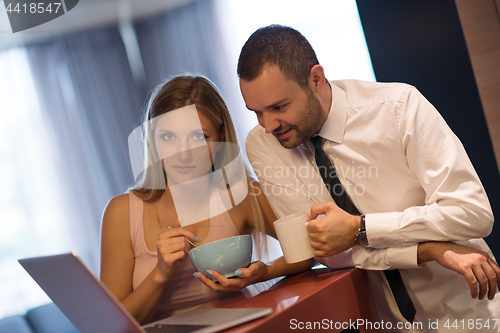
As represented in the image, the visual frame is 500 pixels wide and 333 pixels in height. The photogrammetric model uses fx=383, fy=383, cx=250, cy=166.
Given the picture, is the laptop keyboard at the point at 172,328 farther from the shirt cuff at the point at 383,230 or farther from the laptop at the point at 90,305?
the shirt cuff at the point at 383,230

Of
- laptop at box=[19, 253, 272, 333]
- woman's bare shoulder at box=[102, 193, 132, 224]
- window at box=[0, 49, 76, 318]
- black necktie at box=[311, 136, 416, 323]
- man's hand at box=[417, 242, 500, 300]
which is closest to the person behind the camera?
laptop at box=[19, 253, 272, 333]

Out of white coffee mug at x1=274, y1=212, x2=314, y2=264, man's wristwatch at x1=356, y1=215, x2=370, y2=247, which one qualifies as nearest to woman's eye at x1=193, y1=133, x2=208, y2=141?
white coffee mug at x1=274, y1=212, x2=314, y2=264

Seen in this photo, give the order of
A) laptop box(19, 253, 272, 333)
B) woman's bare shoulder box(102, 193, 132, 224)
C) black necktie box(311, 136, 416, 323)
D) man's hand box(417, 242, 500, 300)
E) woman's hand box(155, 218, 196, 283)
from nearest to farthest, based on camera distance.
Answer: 1. laptop box(19, 253, 272, 333)
2. man's hand box(417, 242, 500, 300)
3. woman's hand box(155, 218, 196, 283)
4. black necktie box(311, 136, 416, 323)
5. woman's bare shoulder box(102, 193, 132, 224)

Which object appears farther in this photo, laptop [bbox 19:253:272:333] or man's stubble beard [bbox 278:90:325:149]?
man's stubble beard [bbox 278:90:325:149]

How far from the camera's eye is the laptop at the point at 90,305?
0.58 m

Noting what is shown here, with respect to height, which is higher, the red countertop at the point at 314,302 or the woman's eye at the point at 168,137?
the woman's eye at the point at 168,137

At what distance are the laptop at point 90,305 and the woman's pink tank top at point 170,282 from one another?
1.22 ft

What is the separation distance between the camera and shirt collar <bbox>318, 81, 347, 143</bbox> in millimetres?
1118

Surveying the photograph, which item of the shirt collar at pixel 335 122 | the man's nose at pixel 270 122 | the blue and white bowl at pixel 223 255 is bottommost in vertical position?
the blue and white bowl at pixel 223 255

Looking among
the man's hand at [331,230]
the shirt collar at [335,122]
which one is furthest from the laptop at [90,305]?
the shirt collar at [335,122]

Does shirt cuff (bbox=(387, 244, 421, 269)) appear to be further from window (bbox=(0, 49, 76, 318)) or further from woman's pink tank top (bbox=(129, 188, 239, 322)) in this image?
window (bbox=(0, 49, 76, 318))

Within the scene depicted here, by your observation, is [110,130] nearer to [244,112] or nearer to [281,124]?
[244,112]

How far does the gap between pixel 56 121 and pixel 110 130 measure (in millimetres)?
360

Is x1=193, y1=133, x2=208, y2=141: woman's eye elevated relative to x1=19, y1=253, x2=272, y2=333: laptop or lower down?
elevated
